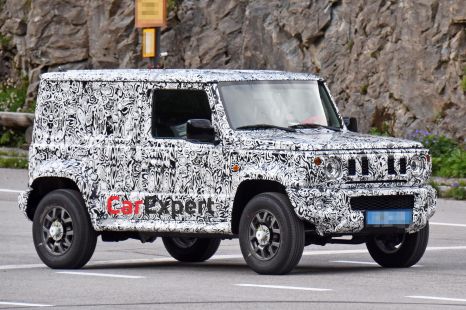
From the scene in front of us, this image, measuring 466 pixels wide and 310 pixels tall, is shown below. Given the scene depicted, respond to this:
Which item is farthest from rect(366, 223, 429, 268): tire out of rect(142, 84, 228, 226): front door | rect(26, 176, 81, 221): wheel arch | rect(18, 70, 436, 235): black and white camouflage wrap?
rect(26, 176, 81, 221): wheel arch

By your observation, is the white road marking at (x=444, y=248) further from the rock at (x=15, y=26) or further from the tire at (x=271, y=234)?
the rock at (x=15, y=26)

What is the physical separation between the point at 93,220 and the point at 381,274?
272cm

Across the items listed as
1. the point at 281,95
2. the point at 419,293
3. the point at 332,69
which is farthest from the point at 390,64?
the point at 419,293

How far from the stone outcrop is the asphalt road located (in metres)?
9.17

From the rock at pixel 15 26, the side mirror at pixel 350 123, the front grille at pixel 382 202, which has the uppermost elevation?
the rock at pixel 15 26

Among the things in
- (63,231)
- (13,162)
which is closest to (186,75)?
(63,231)

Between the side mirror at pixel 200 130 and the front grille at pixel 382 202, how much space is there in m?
1.44

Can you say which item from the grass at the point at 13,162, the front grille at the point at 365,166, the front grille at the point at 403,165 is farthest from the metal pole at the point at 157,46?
the front grille at the point at 365,166

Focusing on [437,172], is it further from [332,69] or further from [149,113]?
[149,113]

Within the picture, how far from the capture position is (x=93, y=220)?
1507 centimetres

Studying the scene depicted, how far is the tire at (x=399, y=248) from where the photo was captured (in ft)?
48.7

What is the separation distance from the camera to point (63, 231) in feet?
49.8

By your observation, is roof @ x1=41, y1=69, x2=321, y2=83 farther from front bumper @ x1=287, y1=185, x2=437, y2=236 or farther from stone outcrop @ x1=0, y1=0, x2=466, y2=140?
stone outcrop @ x1=0, y1=0, x2=466, y2=140

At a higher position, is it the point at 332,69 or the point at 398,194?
the point at 332,69
